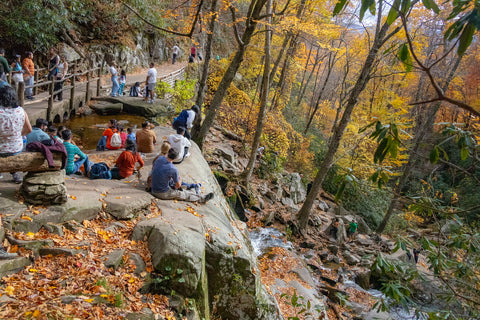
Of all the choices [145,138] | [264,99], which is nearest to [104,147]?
[145,138]

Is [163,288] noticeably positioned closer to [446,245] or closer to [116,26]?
[446,245]

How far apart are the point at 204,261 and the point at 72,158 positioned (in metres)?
3.84

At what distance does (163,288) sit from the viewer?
4.40 metres

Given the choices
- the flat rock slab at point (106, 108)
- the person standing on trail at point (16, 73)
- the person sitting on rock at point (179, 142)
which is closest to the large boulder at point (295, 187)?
the flat rock slab at point (106, 108)

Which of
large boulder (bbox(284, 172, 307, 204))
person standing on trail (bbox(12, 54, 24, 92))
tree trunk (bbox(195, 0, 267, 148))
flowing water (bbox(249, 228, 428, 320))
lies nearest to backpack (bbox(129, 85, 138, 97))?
person standing on trail (bbox(12, 54, 24, 92))

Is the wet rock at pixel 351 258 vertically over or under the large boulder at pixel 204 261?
under

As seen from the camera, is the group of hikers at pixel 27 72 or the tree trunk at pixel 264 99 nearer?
the group of hikers at pixel 27 72

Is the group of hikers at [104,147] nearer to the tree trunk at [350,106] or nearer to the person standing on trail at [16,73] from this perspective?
the person standing on trail at [16,73]

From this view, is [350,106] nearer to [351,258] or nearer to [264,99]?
[264,99]

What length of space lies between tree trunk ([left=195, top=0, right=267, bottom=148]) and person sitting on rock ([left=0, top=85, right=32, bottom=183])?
20.5 ft

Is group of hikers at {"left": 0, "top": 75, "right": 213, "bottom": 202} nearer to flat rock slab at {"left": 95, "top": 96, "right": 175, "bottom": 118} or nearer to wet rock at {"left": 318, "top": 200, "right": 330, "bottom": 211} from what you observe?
flat rock slab at {"left": 95, "top": 96, "right": 175, "bottom": 118}

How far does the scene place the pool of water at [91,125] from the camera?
10.4 m

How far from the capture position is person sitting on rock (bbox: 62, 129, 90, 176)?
20.5 feet

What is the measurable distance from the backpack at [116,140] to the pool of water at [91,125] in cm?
164
